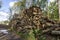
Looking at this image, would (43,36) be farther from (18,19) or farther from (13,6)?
(13,6)

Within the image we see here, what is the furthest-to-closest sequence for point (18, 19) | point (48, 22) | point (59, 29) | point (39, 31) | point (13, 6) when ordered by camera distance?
point (13, 6)
point (18, 19)
point (48, 22)
point (39, 31)
point (59, 29)

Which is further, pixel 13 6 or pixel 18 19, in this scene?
pixel 13 6

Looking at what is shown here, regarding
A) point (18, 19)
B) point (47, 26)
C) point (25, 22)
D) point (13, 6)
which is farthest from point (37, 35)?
point (13, 6)

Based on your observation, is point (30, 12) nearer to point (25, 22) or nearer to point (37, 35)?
point (25, 22)

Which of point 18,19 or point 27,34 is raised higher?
point 18,19

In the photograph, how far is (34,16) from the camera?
493cm

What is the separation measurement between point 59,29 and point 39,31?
0.62 m

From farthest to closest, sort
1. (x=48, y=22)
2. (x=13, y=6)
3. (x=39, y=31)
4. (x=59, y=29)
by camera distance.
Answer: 1. (x=13, y=6)
2. (x=48, y=22)
3. (x=39, y=31)
4. (x=59, y=29)

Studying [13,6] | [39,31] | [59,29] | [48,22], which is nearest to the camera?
[59,29]

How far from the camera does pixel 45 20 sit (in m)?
4.89

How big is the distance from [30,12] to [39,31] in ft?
2.87

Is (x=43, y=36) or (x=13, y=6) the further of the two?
(x=13, y=6)

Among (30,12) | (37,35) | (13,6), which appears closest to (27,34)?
(37,35)

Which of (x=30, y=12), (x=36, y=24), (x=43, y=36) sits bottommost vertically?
(x=43, y=36)
